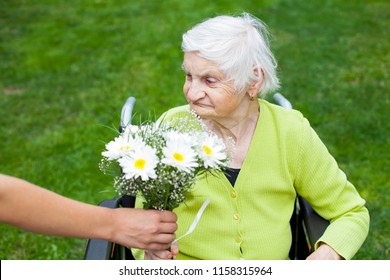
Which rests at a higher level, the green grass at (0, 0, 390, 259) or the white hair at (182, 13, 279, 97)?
the white hair at (182, 13, 279, 97)

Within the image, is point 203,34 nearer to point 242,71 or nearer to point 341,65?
point 242,71

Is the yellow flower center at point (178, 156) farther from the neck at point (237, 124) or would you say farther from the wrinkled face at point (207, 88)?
the neck at point (237, 124)

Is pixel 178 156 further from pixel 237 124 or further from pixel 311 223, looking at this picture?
pixel 311 223

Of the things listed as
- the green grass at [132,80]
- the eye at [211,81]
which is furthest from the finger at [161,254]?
the green grass at [132,80]

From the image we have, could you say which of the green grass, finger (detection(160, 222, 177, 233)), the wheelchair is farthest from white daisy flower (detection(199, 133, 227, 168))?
the green grass

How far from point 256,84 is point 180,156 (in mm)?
757

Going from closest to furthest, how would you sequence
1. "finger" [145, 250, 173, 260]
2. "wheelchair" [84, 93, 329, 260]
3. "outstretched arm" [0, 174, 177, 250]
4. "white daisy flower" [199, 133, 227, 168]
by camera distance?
"outstretched arm" [0, 174, 177, 250], "white daisy flower" [199, 133, 227, 168], "finger" [145, 250, 173, 260], "wheelchair" [84, 93, 329, 260]

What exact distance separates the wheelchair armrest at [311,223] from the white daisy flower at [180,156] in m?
0.86

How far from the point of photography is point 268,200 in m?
2.54

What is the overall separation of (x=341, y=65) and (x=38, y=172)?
3.20m

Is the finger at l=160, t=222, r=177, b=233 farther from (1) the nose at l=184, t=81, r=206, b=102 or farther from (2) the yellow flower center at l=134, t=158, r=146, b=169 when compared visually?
(1) the nose at l=184, t=81, r=206, b=102

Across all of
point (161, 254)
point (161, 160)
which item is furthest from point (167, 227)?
point (161, 160)

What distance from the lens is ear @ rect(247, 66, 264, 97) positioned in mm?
2492
